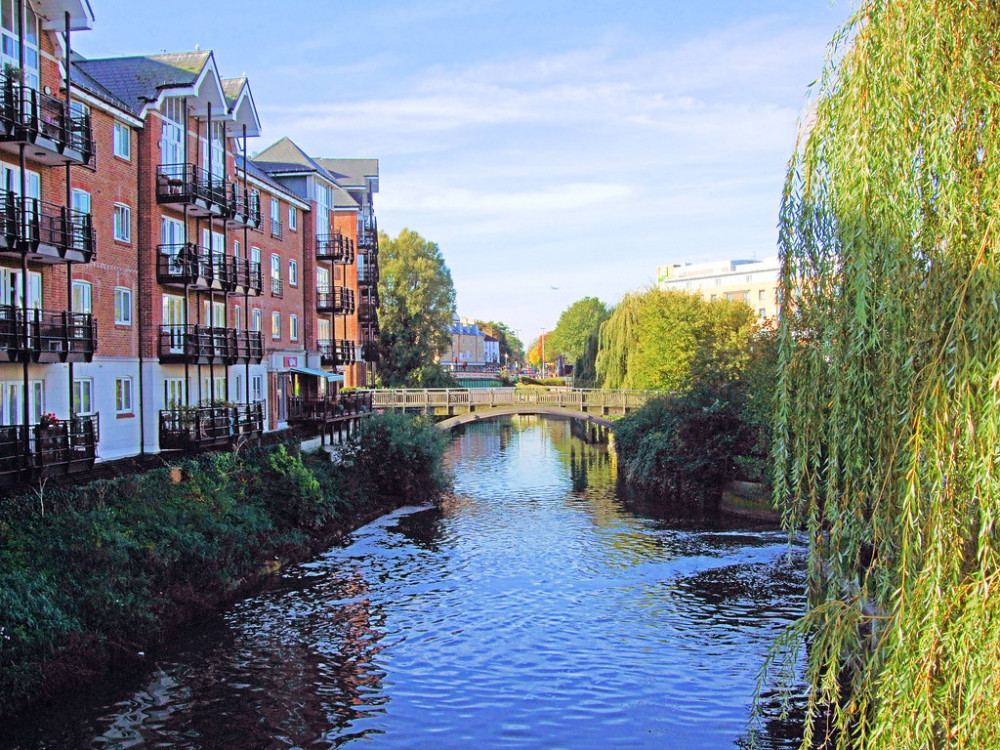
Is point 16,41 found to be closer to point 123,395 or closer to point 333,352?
point 123,395

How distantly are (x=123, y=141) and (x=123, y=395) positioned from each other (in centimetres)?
768

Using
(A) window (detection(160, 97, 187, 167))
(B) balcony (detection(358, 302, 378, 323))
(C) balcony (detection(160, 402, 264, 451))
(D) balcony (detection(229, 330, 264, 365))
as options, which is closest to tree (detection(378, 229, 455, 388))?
(B) balcony (detection(358, 302, 378, 323))

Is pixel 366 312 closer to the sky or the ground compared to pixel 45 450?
closer to the sky

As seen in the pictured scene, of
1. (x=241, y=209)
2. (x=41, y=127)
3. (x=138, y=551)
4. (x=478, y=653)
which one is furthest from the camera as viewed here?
(x=241, y=209)

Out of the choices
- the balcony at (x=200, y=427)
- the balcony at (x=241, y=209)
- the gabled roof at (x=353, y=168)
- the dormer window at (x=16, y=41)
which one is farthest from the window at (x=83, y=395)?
the gabled roof at (x=353, y=168)

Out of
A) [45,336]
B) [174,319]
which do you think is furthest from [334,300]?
[45,336]

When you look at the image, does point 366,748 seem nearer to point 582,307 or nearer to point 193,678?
point 193,678

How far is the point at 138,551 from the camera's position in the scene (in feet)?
61.8

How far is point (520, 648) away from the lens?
18.2m

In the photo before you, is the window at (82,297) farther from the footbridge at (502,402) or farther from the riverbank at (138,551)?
the footbridge at (502,402)

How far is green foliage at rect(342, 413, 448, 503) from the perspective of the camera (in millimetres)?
35344

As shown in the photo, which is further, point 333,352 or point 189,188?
point 333,352

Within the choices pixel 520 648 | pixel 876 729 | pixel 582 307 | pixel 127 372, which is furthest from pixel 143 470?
pixel 582 307

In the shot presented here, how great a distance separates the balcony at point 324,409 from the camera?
3597 centimetres
